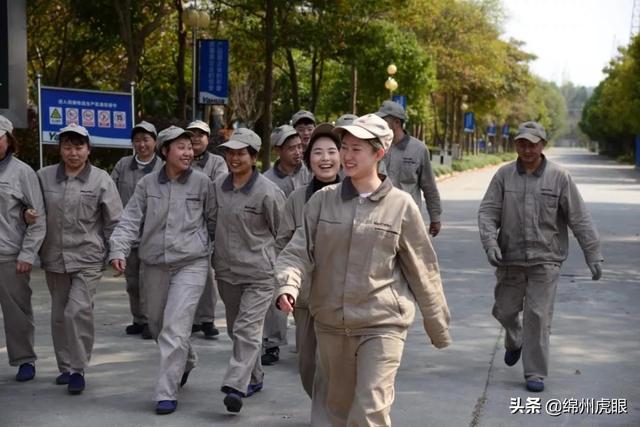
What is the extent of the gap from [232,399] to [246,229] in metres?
1.11

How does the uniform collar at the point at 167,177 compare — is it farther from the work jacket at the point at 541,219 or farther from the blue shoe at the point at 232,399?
the work jacket at the point at 541,219

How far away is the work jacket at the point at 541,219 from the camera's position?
6902mm

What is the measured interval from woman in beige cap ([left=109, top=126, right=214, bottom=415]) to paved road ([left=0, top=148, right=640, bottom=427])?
0.49 metres

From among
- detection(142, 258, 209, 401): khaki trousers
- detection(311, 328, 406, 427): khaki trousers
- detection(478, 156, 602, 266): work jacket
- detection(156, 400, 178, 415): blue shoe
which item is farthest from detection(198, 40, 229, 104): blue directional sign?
detection(311, 328, 406, 427): khaki trousers

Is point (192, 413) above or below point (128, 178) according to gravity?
below

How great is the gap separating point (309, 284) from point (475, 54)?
42778 millimetres

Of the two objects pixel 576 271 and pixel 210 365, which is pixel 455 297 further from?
pixel 210 365

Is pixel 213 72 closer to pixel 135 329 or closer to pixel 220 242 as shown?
pixel 135 329

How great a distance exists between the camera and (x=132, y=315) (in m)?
9.18

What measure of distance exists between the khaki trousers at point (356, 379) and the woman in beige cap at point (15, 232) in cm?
257

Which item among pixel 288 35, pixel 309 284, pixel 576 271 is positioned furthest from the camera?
pixel 288 35

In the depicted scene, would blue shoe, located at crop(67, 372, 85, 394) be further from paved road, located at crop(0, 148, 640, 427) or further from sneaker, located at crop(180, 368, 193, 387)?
sneaker, located at crop(180, 368, 193, 387)

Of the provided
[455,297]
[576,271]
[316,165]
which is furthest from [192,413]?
[576,271]

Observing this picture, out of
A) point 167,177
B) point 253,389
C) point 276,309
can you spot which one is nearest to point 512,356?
point 276,309
